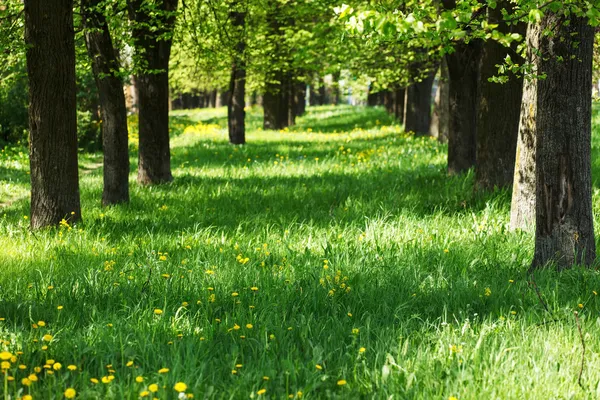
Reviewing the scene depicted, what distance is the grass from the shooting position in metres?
3.31

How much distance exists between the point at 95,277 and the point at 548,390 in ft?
10.3

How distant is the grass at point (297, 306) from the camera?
3.31 metres

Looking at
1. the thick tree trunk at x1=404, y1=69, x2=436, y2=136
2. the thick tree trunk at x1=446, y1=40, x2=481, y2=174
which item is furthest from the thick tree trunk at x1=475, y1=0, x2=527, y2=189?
the thick tree trunk at x1=404, y1=69, x2=436, y2=136

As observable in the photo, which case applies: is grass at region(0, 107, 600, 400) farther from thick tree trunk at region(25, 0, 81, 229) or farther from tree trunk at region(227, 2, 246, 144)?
tree trunk at region(227, 2, 246, 144)

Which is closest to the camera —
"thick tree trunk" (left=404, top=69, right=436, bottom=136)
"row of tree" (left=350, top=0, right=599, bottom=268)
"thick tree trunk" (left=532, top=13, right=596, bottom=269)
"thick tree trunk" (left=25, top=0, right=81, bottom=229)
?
"row of tree" (left=350, top=0, right=599, bottom=268)

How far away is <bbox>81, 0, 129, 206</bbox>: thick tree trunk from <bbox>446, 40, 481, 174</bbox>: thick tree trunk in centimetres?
538

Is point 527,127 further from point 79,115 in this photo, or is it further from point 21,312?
point 79,115

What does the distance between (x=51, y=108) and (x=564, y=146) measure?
519cm

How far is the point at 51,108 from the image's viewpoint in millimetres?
7156

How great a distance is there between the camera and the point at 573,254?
523 cm

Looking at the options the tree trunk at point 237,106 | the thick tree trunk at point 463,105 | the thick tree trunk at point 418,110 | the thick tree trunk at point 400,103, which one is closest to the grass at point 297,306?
the thick tree trunk at point 463,105

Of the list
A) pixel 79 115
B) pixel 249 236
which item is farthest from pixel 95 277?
pixel 79 115

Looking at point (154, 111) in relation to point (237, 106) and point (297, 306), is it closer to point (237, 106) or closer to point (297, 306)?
point (297, 306)

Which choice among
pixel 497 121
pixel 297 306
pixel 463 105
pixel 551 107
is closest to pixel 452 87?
pixel 463 105
